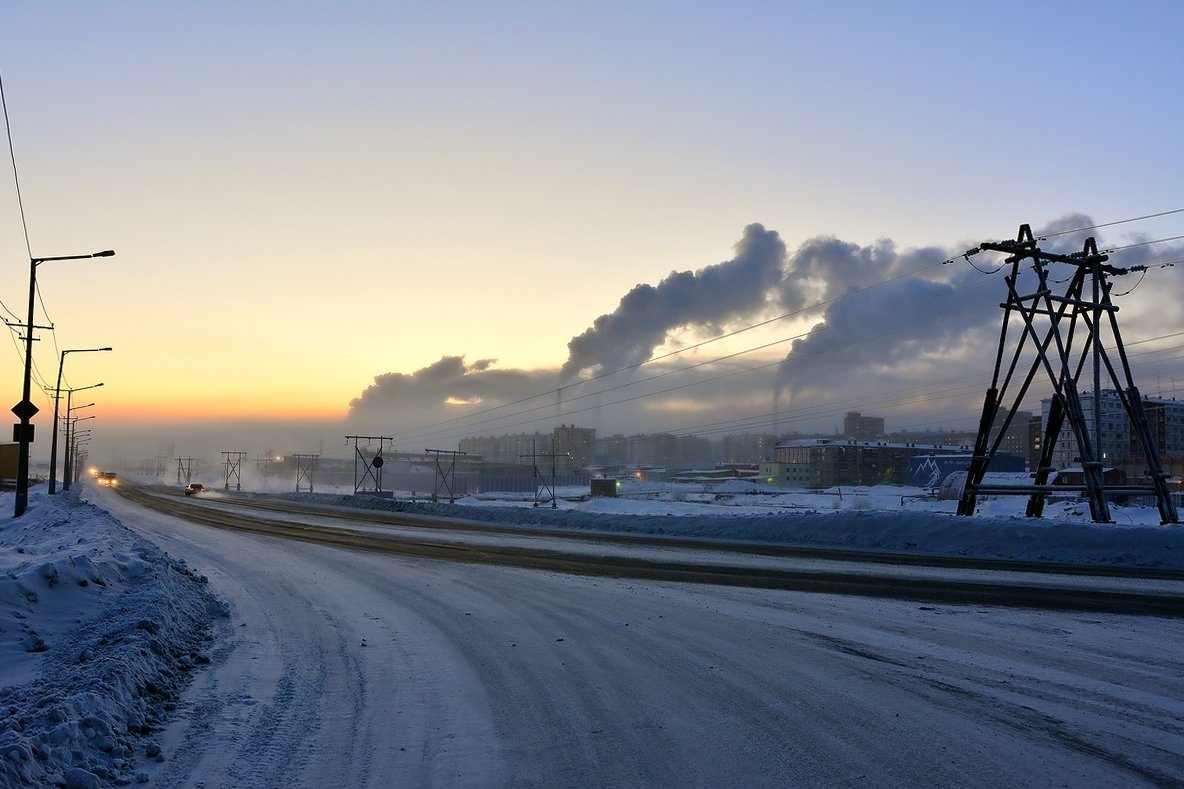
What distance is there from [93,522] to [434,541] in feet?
47.7

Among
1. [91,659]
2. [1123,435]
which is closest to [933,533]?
[91,659]

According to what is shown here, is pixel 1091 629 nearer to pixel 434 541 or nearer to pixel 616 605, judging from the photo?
pixel 616 605

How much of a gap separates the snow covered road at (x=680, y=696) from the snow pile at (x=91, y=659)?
0.39m

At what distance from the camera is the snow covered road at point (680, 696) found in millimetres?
5512

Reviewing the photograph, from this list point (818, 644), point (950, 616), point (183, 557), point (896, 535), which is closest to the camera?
point (818, 644)

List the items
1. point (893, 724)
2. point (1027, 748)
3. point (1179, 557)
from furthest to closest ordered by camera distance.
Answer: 1. point (1179, 557)
2. point (893, 724)
3. point (1027, 748)

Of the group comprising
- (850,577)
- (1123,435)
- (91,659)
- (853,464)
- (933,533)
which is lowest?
(850,577)

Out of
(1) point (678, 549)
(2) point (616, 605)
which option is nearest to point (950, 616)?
(2) point (616, 605)

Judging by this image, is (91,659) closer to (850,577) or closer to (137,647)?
(137,647)

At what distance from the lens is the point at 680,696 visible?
7305 mm

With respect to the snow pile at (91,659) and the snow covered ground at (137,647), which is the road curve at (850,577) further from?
the snow pile at (91,659)

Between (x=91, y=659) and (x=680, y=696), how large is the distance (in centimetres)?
609

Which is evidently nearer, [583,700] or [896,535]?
[583,700]

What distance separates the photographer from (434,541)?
26078mm
